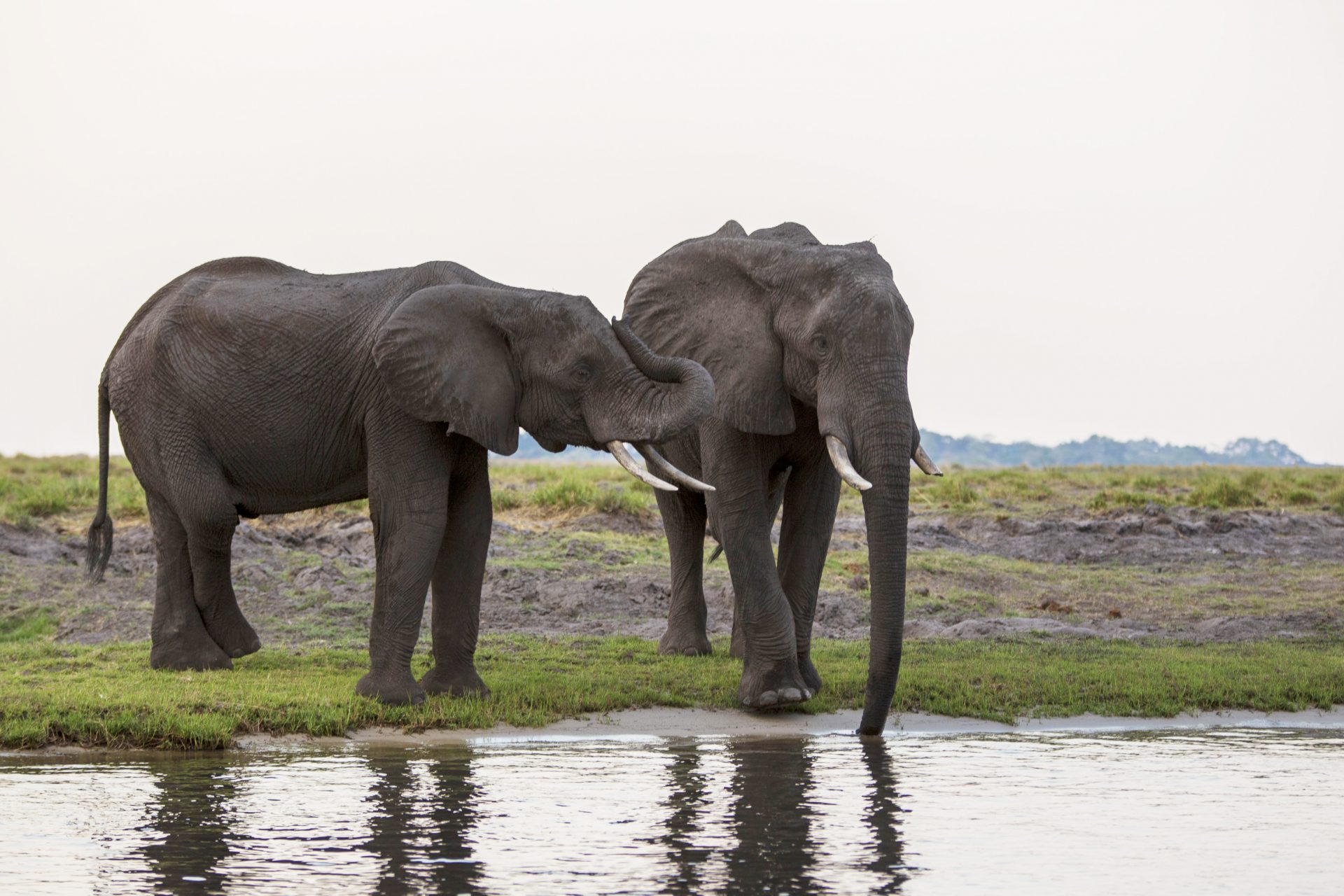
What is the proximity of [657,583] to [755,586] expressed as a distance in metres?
6.96

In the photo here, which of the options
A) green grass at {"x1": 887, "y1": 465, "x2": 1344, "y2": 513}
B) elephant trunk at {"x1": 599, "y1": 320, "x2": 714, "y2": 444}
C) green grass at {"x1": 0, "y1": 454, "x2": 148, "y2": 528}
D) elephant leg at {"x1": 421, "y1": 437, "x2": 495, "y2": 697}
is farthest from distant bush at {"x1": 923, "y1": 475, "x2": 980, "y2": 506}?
elephant trunk at {"x1": 599, "y1": 320, "x2": 714, "y2": 444}

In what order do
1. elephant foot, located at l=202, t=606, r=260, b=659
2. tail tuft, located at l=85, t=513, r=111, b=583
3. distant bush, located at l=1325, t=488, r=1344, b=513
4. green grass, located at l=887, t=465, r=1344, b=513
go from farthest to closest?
distant bush, located at l=1325, t=488, r=1344, b=513 → green grass, located at l=887, t=465, r=1344, b=513 → tail tuft, located at l=85, t=513, r=111, b=583 → elephant foot, located at l=202, t=606, r=260, b=659

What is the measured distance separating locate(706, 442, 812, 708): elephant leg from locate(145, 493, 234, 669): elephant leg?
3956 mm

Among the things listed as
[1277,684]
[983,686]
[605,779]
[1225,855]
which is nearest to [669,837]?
[605,779]

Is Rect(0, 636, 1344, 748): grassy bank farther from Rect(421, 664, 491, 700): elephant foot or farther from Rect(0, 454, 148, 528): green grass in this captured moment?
Rect(0, 454, 148, 528): green grass

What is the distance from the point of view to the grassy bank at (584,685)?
1076 centimetres

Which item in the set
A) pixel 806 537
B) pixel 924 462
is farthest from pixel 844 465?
pixel 806 537

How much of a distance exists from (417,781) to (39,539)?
11.7m

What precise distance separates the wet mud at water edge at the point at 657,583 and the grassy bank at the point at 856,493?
0.84 meters

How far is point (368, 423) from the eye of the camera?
11.6 metres

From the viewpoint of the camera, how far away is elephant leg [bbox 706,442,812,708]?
1160cm

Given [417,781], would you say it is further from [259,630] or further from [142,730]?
[259,630]

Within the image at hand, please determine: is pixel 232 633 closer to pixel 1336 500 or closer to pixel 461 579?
pixel 461 579

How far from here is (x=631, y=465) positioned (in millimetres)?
10883
